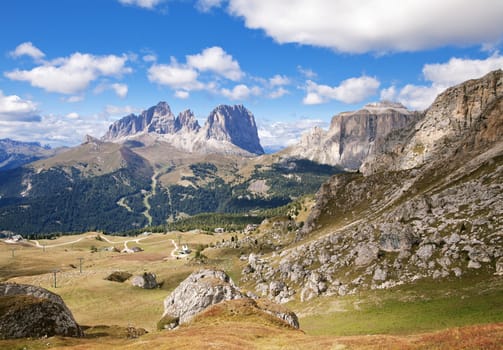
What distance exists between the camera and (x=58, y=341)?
4919 centimetres

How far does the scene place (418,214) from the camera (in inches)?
3932

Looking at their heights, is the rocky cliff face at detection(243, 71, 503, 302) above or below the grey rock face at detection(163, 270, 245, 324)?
above

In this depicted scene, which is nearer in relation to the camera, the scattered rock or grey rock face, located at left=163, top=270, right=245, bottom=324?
grey rock face, located at left=163, top=270, right=245, bottom=324

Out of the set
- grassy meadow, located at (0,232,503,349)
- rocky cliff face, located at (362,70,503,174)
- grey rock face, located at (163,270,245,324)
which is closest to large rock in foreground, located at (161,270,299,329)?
grey rock face, located at (163,270,245,324)

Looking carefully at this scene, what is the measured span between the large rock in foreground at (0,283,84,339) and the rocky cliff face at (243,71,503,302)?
58.6 meters

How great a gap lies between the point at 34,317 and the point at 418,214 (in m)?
91.6

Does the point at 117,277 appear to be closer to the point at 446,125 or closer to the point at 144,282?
the point at 144,282

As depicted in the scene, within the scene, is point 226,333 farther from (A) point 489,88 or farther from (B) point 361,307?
(A) point 489,88

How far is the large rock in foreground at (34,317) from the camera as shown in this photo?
171 feet

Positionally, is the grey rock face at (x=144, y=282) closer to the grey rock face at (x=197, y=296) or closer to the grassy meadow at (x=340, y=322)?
the grassy meadow at (x=340, y=322)

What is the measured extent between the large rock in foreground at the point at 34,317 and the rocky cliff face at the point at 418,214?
2306 inches

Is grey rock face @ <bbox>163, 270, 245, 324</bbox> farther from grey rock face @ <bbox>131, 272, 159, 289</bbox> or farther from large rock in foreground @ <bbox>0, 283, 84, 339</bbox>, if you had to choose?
grey rock face @ <bbox>131, 272, 159, 289</bbox>

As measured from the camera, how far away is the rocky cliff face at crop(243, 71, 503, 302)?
3132 inches

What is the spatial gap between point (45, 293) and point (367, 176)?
466 ft
